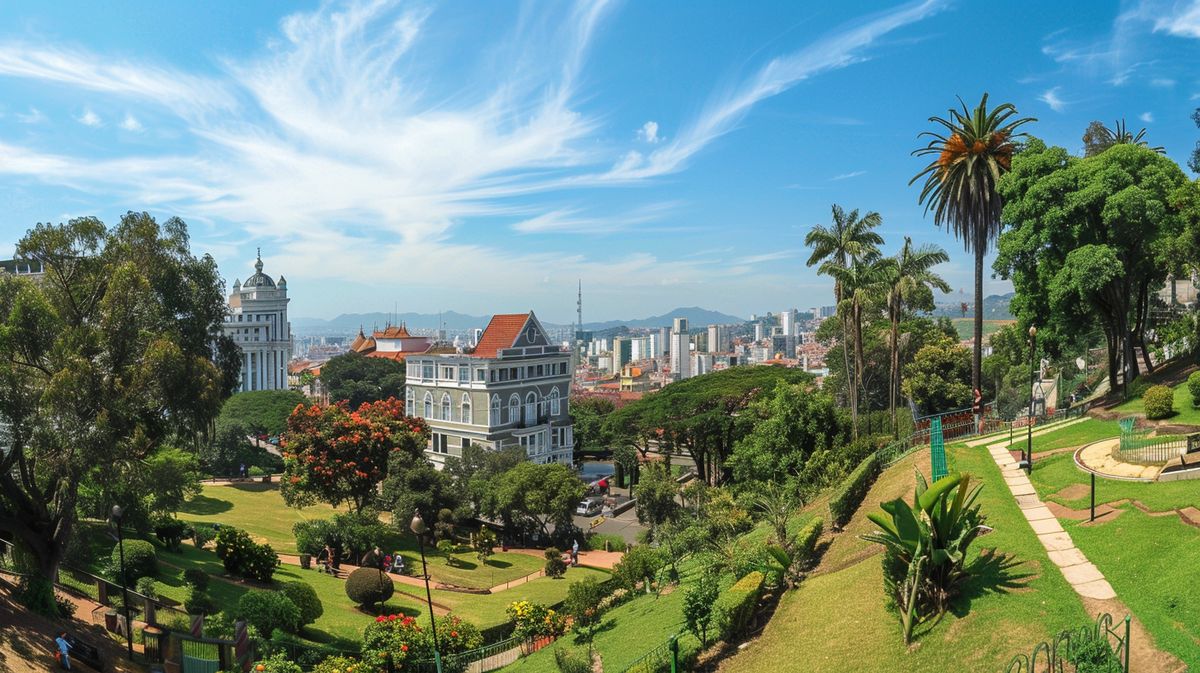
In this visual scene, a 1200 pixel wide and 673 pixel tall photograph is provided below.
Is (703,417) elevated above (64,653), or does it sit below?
above

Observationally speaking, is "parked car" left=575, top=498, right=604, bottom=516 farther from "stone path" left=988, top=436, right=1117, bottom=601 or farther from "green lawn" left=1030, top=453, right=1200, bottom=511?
"green lawn" left=1030, top=453, right=1200, bottom=511

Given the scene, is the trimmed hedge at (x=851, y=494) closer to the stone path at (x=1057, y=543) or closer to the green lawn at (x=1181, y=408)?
the stone path at (x=1057, y=543)

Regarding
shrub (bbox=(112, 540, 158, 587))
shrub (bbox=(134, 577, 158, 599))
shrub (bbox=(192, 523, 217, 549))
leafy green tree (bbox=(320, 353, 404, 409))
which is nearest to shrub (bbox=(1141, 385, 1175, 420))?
shrub (bbox=(134, 577, 158, 599))

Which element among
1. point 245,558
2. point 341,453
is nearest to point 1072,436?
point 245,558

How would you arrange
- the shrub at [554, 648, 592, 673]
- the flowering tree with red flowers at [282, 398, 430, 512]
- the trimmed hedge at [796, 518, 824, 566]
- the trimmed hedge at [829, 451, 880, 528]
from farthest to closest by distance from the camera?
the flowering tree with red flowers at [282, 398, 430, 512], the trimmed hedge at [829, 451, 880, 528], the trimmed hedge at [796, 518, 824, 566], the shrub at [554, 648, 592, 673]

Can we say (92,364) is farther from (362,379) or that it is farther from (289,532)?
(362,379)

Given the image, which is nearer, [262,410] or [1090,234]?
[1090,234]
